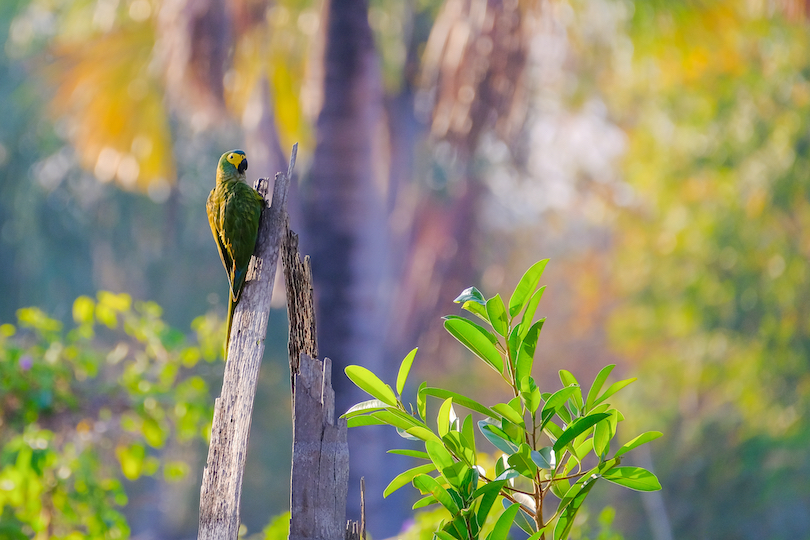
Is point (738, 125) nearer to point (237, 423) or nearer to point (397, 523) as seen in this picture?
point (397, 523)

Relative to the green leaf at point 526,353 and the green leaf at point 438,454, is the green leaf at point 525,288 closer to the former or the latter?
the green leaf at point 526,353

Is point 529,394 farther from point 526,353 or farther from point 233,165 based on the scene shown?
point 233,165

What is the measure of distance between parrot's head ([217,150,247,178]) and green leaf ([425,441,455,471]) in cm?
74

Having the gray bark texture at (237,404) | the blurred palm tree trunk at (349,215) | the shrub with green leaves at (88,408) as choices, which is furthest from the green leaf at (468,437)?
the blurred palm tree trunk at (349,215)

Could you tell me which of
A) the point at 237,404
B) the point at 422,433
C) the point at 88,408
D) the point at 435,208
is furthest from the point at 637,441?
the point at 435,208

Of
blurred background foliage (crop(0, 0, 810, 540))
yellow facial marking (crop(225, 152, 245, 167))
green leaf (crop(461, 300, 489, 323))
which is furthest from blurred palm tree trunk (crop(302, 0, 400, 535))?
green leaf (crop(461, 300, 489, 323))

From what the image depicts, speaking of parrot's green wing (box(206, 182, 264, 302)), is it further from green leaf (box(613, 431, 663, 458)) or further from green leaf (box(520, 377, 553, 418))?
green leaf (box(613, 431, 663, 458))

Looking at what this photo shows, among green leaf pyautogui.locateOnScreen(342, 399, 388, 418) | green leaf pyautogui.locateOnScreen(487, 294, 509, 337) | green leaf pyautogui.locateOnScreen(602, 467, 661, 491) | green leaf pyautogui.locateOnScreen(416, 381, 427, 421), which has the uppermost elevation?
A: green leaf pyautogui.locateOnScreen(487, 294, 509, 337)

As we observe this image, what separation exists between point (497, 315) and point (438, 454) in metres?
0.26

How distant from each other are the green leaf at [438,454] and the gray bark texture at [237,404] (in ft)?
1.17

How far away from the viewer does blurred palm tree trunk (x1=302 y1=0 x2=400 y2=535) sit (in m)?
5.11

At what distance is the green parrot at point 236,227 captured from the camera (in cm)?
139

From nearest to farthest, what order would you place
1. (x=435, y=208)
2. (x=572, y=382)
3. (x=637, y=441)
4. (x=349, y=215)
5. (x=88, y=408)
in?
(x=637, y=441) < (x=572, y=382) < (x=88, y=408) < (x=349, y=215) < (x=435, y=208)

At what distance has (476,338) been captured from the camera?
119cm
